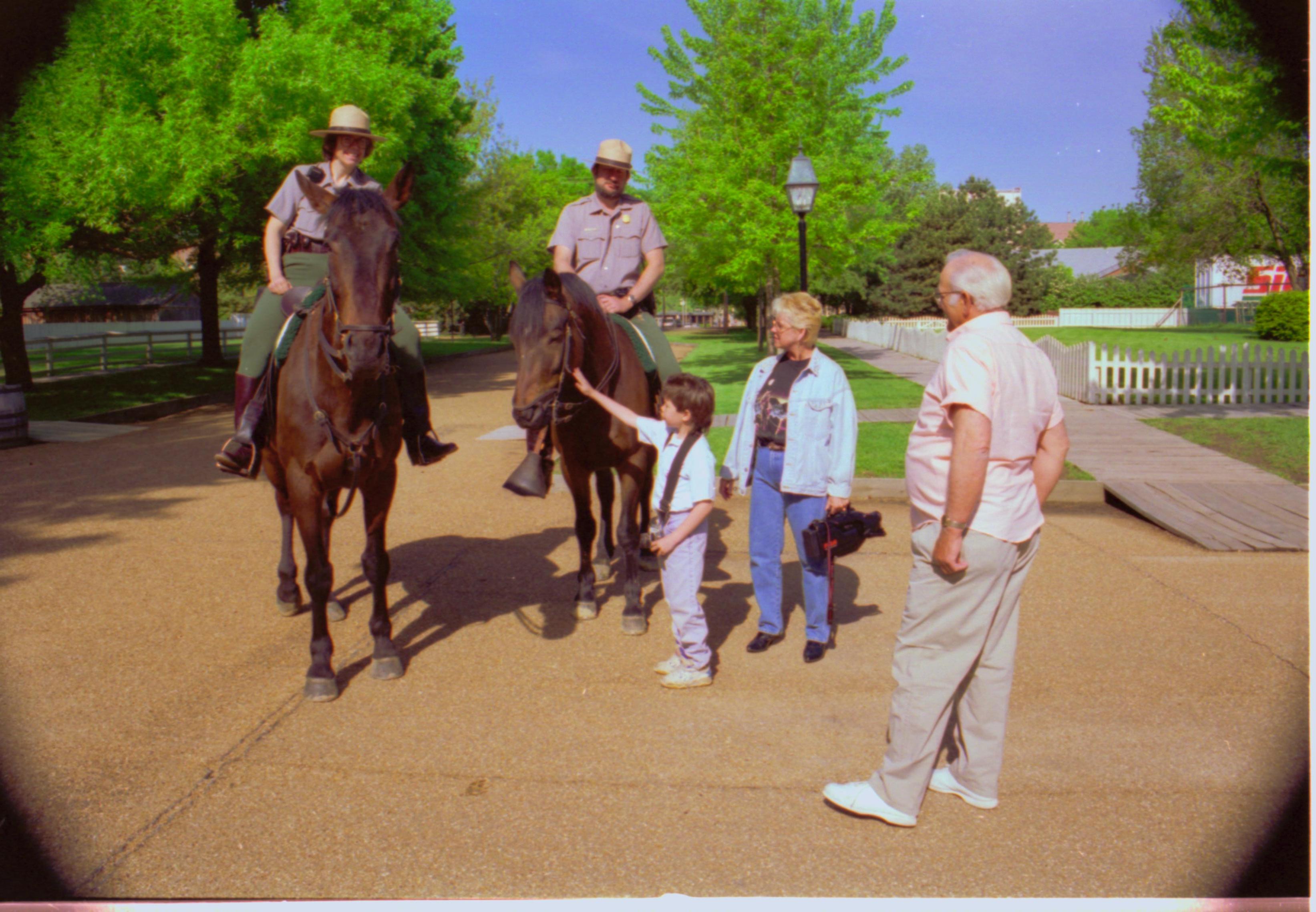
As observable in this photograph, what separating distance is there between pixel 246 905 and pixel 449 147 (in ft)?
96.5

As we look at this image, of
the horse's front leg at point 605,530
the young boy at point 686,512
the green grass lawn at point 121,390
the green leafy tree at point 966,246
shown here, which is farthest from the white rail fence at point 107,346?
the green leafy tree at point 966,246

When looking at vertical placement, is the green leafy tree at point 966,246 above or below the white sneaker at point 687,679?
above

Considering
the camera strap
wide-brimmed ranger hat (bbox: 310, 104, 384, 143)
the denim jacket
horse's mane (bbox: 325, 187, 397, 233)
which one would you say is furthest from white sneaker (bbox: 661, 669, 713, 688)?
wide-brimmed ranger hat (bbox: 310, 104, 384, 143)

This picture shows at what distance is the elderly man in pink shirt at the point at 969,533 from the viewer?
11.0 ft

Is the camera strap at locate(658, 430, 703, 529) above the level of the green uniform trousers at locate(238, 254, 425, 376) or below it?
below

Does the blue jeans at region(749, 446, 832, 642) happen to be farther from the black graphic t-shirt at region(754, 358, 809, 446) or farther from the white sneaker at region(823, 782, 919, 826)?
the white sneaker at region(823, 782, 919, 826)

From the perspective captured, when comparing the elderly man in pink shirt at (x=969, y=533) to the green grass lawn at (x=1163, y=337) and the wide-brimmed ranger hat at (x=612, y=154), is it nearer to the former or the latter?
the wide-brimmed ranger hat at (x=612, y=154)

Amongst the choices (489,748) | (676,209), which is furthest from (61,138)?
(489,748)

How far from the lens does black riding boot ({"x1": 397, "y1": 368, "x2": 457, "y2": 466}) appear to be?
580 centimetres

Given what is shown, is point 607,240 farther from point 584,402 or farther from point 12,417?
point 12,417

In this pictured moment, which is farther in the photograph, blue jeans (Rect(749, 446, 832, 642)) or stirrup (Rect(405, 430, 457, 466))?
stirrup (Rect(405, 430, 457, 466))

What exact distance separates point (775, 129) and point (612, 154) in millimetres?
15074

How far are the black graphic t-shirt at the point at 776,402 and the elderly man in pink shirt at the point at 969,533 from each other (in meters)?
1.73

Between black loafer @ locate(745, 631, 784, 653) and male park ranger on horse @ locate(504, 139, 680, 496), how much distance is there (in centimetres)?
187
